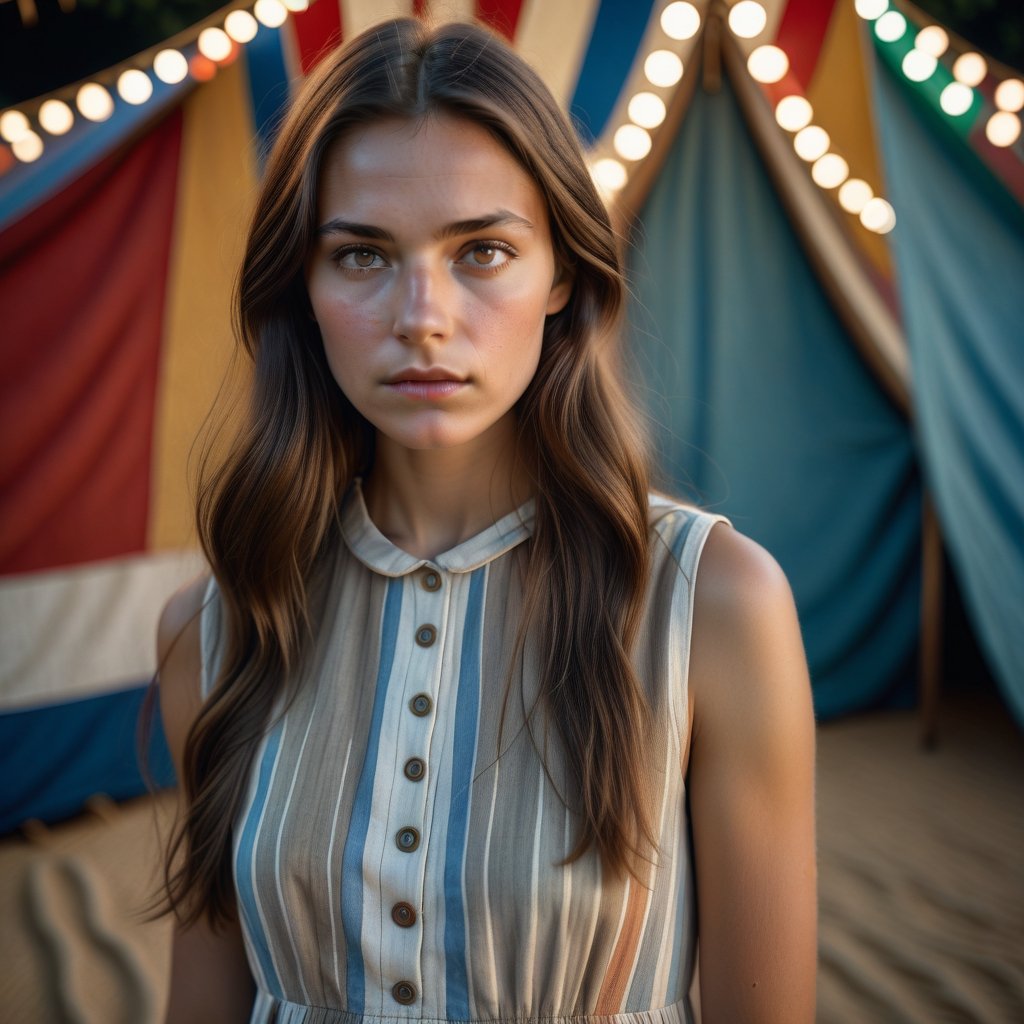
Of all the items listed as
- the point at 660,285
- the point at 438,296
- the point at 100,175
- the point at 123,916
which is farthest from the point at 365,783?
the point at 660,285

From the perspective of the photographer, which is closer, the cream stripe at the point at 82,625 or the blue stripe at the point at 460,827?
the blue stripe at the point at 460,827

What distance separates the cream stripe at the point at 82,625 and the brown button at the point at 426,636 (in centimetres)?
161

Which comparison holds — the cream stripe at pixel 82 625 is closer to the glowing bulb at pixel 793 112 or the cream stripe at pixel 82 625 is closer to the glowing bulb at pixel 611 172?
the glowing bulb at pixel 611 172

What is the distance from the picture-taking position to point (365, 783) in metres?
0.99

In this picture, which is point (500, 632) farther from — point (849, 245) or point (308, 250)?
point (849, 245)

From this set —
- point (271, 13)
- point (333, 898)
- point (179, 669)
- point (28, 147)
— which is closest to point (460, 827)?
point (333, 898)

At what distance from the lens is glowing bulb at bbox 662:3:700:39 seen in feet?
8.64

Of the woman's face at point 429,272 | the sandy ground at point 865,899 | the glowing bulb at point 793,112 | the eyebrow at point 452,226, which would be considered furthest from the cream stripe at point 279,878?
the glowing bulb at point 793,112

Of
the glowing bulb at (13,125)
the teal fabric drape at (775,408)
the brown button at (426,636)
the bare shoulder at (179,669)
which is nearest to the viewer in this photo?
the brown button at (426,636)

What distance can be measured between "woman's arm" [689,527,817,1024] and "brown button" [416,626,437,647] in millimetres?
276

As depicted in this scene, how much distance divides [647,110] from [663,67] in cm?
11

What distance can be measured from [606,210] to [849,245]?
6.90 ft

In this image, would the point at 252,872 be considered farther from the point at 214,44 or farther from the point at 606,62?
the point at 606,62

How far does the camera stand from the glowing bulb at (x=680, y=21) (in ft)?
8.64
